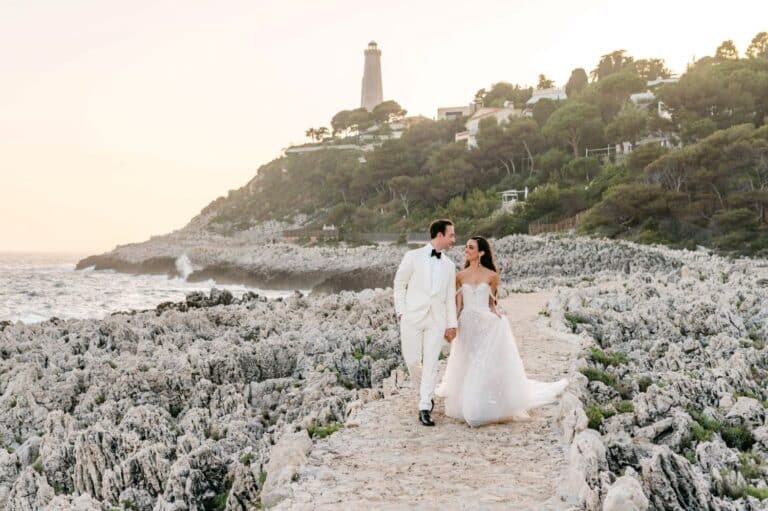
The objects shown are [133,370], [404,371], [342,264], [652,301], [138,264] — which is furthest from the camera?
[138,264]

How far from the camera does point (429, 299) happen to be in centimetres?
762

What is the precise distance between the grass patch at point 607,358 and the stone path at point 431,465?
2797 millimetres

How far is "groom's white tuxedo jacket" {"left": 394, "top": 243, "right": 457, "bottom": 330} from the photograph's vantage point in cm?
759

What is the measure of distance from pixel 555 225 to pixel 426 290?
43.7 meters

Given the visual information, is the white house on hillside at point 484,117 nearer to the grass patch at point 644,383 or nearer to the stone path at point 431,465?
the grass patch at point 644,383

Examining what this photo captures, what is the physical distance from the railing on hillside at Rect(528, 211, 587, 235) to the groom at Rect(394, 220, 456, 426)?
Answer: 42351 mm

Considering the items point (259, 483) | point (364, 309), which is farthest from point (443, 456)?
point (364, 309)

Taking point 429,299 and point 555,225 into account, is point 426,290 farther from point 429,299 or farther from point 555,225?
point 555,225

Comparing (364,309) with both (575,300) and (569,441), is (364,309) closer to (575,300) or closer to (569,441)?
(575,300)

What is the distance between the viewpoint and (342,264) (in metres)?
54.3

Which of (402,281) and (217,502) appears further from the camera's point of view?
(402,281)

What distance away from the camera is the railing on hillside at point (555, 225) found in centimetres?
4892

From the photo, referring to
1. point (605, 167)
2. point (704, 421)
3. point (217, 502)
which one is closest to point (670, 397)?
point (704, 421)

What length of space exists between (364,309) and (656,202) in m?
29.8
